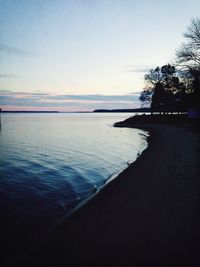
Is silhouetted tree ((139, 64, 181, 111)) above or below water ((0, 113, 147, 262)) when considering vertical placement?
above

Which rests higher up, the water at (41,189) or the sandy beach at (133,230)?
the sandy beach at (133,230)

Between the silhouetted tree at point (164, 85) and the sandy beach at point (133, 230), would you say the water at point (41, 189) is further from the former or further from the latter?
the silhouetted tree at point (164, 85)

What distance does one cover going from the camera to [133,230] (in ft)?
21.1

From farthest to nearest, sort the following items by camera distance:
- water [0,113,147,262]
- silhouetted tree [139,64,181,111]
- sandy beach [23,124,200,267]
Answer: silhouetted tree [139,64,181,111] → water [0,113,147,262] → sandy beach [23,124,200,267]

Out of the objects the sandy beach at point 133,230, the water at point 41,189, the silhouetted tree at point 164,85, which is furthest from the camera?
the silhouetted tree at point 164,85

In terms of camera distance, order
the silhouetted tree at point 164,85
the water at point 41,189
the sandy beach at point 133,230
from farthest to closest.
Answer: the silhouetted tree at point 164,85 < the water at point 41,189 < the sandy beach at point 133,230

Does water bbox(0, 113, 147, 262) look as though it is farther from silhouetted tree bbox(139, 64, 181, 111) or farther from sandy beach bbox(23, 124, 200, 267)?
silhouetted tree bbox(139, 64, 181, 111)

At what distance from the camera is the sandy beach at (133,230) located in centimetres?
521

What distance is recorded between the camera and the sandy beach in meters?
5.21

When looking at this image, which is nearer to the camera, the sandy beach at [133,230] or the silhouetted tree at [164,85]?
the sandy beach at [133,230]

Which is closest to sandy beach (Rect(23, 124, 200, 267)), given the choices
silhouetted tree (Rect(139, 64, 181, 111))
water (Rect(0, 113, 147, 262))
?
water (Rect(0, 113, 147, 262))

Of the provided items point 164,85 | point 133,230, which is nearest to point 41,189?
point 133,230

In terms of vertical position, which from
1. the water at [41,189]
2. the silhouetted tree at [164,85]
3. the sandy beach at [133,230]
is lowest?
the water at [41,189]

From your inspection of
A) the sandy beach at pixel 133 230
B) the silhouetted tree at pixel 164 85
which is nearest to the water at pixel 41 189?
the sandy beach at pixel 133 230
